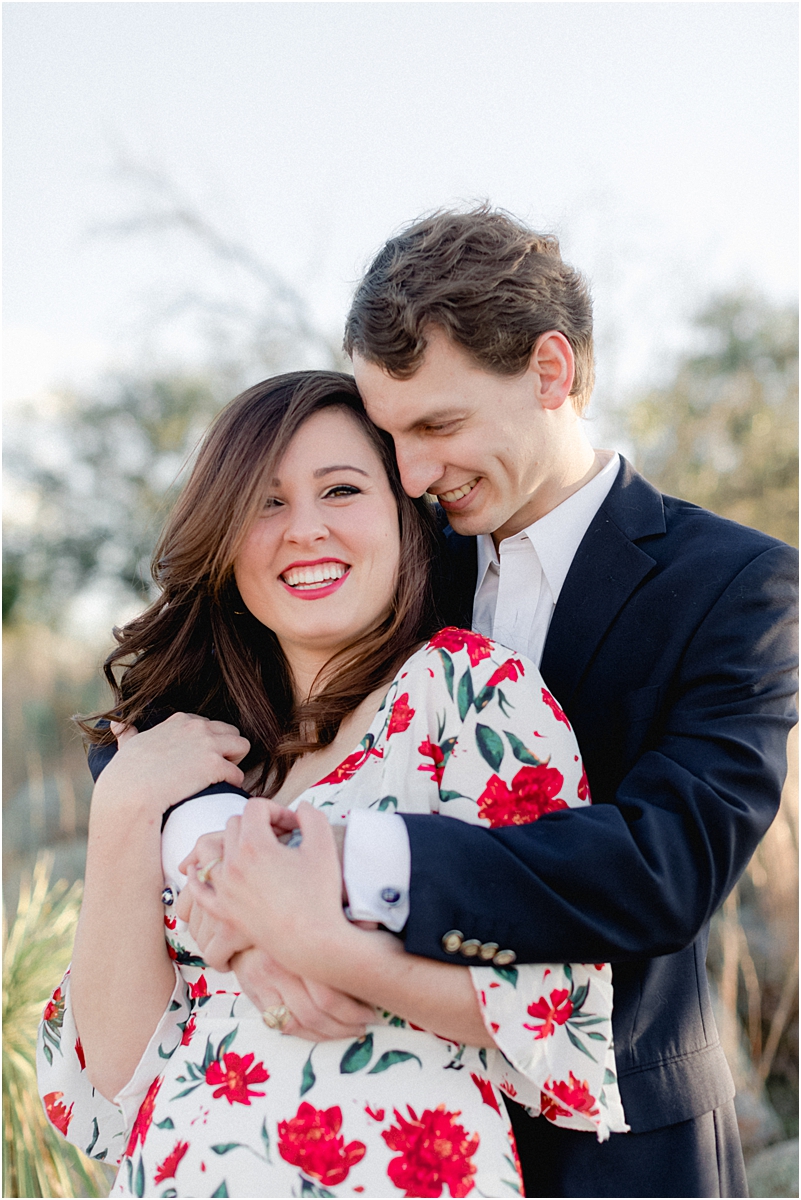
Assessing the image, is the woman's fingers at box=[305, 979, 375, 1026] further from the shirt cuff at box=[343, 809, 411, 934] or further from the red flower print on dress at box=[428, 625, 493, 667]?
the red flower print on dress at box=[428, 625, 493, 667]

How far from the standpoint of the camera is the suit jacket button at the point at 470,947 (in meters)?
1.53

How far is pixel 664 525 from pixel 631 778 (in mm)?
654

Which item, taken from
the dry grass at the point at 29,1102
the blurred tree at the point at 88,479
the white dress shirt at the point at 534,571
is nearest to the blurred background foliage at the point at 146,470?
the blurred tree at the point at 88,479

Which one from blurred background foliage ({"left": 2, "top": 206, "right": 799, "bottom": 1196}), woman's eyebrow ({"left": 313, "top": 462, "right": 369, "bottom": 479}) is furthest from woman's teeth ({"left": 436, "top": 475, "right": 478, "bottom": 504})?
blurred background foliage ({"left": 2, "top": 206, "right": 799, "bottom": 1196})

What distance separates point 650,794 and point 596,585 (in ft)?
1.75

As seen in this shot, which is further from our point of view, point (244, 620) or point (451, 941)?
point (244, 620)

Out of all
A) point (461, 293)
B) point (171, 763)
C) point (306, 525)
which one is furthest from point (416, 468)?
point (171, 763)

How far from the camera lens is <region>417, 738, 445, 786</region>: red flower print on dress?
1.74 m

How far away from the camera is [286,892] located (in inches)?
60.7

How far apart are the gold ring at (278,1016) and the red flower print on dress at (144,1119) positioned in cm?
32

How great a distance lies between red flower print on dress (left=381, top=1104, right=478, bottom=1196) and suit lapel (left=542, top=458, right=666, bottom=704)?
0.83 metres

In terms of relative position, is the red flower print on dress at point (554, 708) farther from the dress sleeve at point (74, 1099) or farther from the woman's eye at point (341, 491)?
the dress sleeve at point (74, 1099)

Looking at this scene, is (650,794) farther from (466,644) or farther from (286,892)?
(286,892)

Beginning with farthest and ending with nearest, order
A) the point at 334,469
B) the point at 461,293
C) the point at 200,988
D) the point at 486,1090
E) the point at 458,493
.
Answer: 1. the point at 458,493
2. the point at 461,293
3. the point at 334,469
4. the point at 200,988
5. the point at 486,1090
